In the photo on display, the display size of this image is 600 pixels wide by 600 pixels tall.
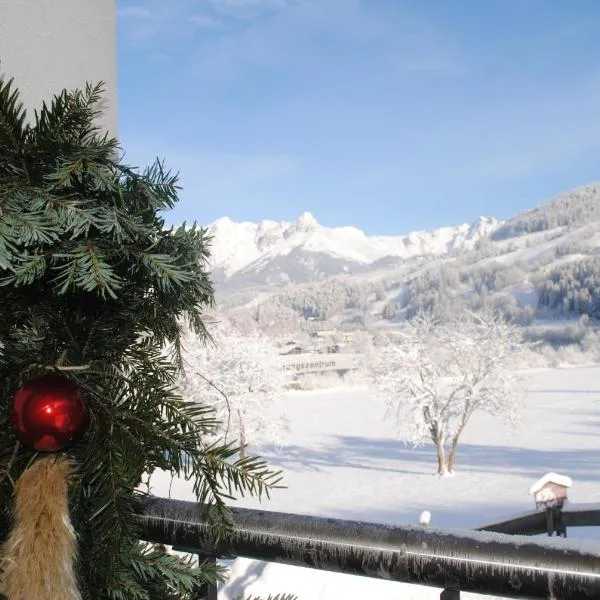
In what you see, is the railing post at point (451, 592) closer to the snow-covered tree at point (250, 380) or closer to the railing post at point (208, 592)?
the railing post at point (208, 592)

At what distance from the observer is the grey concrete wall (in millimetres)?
1036

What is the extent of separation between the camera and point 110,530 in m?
0.65

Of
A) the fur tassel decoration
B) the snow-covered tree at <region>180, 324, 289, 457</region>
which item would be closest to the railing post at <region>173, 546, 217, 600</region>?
the fur tassel decoration

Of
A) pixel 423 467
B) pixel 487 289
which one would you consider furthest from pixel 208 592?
pixel 487 289

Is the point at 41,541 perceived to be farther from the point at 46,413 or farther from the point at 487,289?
the point at 487,289

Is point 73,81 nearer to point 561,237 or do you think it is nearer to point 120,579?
point 120,579

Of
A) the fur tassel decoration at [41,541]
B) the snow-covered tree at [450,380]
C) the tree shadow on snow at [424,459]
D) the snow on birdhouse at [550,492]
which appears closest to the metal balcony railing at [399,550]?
the fur tassel decoration at [41,541]

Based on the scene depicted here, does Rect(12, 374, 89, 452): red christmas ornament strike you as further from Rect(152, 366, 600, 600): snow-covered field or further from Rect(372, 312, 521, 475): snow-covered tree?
Rect(372, 312, 521, 475): snow-covered tree

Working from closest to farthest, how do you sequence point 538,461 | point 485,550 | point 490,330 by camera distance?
point 485,550 → point 538,461 → point 490,330

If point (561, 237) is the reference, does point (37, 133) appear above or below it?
below

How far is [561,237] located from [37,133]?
459ft

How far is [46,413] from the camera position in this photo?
2.02ft

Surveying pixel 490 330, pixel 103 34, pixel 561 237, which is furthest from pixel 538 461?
pixel 561 237

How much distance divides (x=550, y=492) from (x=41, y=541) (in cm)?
411
